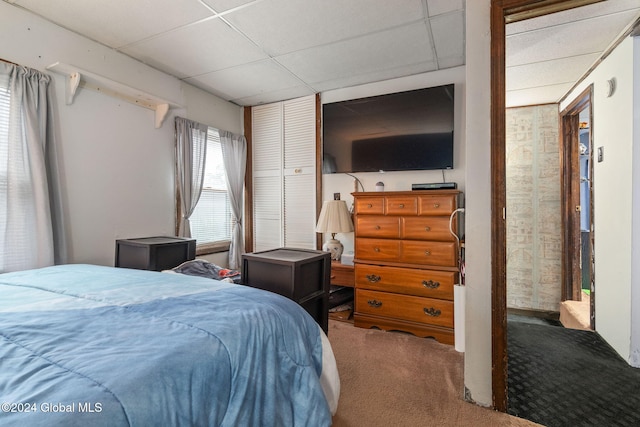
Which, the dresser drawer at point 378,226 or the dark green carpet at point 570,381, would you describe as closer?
the dark green carpet at point 570,381

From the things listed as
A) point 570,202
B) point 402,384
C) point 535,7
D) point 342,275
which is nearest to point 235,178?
point 342,275

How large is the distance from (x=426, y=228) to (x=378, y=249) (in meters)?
0.48

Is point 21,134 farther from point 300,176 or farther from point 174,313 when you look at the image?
point 300,176

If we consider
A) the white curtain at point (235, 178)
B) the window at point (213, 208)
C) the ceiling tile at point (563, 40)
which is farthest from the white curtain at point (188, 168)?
the ceiling tile at point (563, 40)

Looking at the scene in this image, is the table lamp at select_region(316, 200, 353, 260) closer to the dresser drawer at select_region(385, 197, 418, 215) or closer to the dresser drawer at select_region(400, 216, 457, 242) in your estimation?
the dresser drawer at select_region(385, 197, 418, 215)

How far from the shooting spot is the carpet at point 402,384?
1.61 metres

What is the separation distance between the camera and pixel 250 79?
10.7 feet

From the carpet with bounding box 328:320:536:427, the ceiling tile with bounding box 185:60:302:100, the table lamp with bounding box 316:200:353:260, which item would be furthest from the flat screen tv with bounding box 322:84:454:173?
the carpet with bounding box 328:320:536:427

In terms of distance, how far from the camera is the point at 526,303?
11.2ft

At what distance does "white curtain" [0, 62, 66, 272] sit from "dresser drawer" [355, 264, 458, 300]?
8.19ft

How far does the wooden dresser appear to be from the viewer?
2.57 meters

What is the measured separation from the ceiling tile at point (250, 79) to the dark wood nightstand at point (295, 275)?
77.6 inches

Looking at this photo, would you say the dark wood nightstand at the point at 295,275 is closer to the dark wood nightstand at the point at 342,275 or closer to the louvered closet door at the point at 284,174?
the dark wood nightstand at the point at 342,275

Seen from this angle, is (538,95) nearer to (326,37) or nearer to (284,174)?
(326,37)
